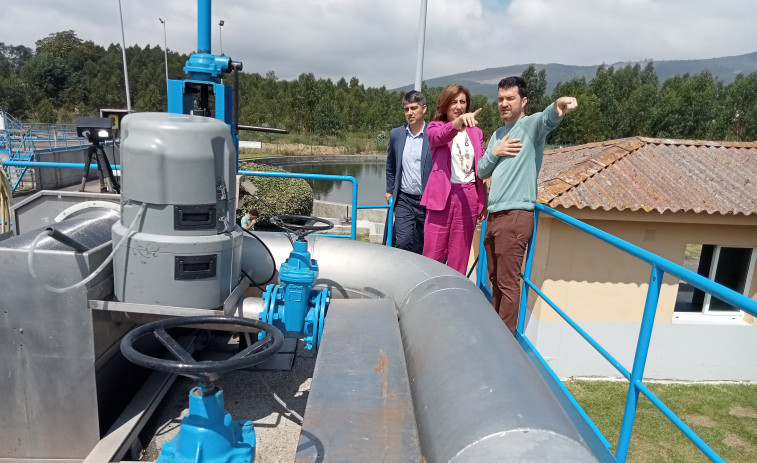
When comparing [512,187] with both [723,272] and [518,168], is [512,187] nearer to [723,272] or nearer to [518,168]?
[518,168]

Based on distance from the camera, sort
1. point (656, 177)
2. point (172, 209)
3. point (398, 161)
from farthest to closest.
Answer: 1. point (656, 177)
2. point (398, 161)
3. point (172, 209)

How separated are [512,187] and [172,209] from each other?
6.27 feet

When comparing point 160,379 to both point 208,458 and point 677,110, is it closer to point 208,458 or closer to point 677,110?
point 208,458

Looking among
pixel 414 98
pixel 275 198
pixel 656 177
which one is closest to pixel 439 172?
pixel 414 98

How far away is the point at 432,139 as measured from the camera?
10.8 ft

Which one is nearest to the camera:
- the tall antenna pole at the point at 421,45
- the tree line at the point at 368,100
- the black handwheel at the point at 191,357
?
the black handwheel at the point at 191,357

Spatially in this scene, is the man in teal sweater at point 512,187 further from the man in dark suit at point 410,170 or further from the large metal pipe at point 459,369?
the man in dark suit at point 410,170

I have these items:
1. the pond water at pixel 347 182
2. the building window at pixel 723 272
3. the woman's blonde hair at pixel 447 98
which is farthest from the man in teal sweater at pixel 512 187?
the pond water at pixel 347 182

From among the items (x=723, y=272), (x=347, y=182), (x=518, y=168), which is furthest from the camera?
(x=347, y=182)

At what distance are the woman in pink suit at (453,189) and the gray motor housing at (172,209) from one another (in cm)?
147

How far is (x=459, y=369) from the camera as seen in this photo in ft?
6.01

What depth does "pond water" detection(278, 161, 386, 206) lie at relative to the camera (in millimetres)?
22280

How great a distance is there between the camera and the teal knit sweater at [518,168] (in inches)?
118

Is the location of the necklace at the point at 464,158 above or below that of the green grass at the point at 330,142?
above
